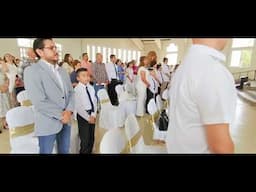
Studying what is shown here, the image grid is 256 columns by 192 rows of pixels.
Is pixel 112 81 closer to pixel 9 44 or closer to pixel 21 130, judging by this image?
pixel 21 130

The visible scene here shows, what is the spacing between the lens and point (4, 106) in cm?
220

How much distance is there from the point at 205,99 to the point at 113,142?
525 millimetres

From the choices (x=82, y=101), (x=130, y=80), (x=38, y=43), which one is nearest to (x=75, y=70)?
(x=82, y=101)

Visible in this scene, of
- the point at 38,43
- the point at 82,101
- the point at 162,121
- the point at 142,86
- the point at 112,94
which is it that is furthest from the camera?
the point at 112,94

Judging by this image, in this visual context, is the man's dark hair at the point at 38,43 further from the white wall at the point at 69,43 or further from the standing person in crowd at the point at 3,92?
the standing person in crowd at the point at 3,92

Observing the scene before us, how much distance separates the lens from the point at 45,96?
1096 millimetres

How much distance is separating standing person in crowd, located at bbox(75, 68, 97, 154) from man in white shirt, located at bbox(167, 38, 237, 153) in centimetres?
99

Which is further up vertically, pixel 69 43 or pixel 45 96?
pixel 69 43

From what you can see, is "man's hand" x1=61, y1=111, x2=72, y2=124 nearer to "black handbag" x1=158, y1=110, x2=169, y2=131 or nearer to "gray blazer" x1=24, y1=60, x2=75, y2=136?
"gray blazer" x1=24, y1=60, x2=75, y2=136

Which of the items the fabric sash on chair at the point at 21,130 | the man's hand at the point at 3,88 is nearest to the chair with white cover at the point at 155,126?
the fabric sash on chair at the point at 21,130

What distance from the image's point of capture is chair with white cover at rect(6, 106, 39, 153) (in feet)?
3.93
